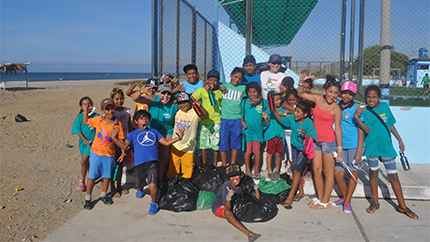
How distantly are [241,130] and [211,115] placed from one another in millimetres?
561

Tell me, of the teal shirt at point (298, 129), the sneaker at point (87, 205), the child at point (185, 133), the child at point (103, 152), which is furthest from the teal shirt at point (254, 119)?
the sneaker at point (87, 205)

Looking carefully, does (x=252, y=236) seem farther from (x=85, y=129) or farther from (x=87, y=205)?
(x=85, y=129)

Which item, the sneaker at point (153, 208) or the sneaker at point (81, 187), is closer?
the sneaker at point (153, 208)

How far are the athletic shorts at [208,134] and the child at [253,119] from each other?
480 millimetres

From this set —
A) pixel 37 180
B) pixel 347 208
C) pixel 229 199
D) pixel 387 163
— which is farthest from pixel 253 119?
pixel 37 180

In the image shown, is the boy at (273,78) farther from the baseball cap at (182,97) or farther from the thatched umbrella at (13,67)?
the thatched umbrella at (13,67)

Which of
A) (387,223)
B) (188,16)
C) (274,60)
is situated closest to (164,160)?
(274,60)

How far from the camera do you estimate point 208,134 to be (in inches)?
197

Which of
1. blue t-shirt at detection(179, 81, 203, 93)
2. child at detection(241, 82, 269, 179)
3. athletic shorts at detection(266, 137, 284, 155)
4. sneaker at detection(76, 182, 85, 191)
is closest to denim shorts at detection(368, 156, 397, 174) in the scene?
athletic shorts at detection(266, 137, 284, 155)

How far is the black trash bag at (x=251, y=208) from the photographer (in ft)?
12.1

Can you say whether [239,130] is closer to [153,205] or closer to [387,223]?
[153,205]

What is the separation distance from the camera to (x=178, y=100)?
4.56 m

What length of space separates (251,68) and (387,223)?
→ 10.3 feet

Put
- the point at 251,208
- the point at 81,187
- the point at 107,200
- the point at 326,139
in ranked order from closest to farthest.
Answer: the point at 251,208, the point at 326,139, the point at 107,200, the point at 81,187
